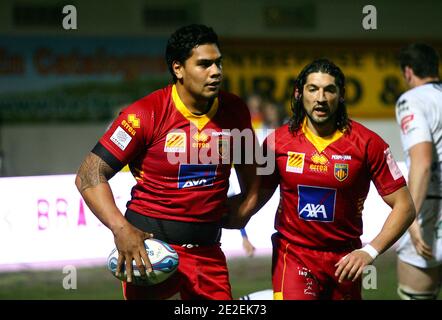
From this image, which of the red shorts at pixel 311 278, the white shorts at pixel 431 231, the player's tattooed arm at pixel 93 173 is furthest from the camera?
the white shorts at pixel 431 231

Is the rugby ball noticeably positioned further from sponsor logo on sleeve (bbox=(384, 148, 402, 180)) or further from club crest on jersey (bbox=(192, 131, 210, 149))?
sponsor logo on sleeve (bbox=(384, 148, 402, 180))

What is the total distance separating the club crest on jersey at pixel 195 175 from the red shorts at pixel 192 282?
1.26ft

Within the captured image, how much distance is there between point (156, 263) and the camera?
496 centimetres

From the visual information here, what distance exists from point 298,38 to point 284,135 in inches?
439

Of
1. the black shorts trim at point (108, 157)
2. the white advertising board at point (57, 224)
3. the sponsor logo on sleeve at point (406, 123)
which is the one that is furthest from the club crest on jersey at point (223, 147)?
the white advertising board at point (57, 224)

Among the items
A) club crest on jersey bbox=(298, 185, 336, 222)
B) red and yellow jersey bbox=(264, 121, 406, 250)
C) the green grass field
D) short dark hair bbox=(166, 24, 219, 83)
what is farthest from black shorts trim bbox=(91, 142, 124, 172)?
the green grass field

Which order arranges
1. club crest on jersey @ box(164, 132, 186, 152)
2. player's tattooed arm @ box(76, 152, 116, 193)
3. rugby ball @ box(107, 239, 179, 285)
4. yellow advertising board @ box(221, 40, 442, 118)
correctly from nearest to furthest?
1. rugby ball @ box(107, 239, 179, 285)
2. player's tattooed arm @ box(76, 152, 116, 193)
3. club crest on jersey @ box(164, 132, 186, 152)
4. yellow advertising board @ box(221, 40, 442, 118)

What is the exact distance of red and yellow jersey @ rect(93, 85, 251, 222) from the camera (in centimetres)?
517

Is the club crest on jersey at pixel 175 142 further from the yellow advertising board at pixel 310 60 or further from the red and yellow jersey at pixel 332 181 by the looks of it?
the yellow advertising board at pixel 310 60

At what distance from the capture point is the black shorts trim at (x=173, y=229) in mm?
5289

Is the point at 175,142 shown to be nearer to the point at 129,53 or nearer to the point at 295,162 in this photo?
the point at 295,162

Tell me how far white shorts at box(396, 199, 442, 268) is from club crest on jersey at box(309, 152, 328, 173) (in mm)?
1718

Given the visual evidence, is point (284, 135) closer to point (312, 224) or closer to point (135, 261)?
point (312, 224)

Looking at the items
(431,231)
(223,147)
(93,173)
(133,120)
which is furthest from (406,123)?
(93,173)
